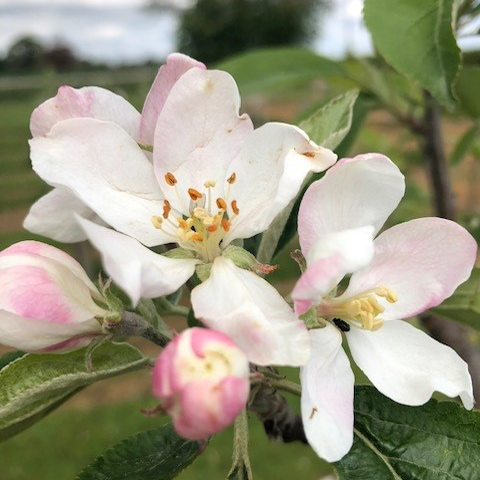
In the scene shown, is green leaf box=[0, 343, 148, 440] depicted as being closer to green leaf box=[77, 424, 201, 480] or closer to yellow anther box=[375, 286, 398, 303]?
green leaf box=[77, 424, 201, 480]

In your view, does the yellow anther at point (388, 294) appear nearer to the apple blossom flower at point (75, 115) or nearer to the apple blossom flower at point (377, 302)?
the apple blossom flower at point (377, 302)

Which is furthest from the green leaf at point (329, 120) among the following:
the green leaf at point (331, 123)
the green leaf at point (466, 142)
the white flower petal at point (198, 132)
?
the green leaf at point (466, 142)

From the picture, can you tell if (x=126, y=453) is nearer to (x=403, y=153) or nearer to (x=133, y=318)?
(x=133, y=318)

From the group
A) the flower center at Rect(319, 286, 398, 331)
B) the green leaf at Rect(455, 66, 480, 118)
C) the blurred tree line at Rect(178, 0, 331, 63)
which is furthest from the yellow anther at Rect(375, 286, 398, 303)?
the blurred tree line at Rect(178, 0, 331, 63)

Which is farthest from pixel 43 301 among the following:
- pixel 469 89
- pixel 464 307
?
pixel 469 89

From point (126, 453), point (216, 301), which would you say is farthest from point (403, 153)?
point (216, 301)

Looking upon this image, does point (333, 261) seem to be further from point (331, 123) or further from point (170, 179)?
point (331, 123)
